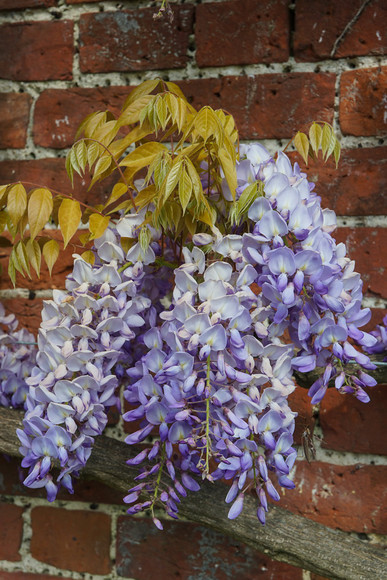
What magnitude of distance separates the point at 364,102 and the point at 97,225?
1.36 feet

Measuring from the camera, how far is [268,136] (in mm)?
853

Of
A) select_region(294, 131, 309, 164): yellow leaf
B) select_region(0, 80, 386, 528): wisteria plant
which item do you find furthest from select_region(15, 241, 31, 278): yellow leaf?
select_region(294, 131, 309, 164): yellow leaf

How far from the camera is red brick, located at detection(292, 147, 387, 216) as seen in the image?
0.82 meters

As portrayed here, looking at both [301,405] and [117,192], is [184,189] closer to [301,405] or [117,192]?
[117,192]

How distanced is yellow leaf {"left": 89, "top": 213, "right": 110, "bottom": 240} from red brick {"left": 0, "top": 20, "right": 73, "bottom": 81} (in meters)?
0.35

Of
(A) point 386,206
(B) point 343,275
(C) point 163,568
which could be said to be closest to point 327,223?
(B) point 343,275

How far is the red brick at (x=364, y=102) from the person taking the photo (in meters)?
0.82

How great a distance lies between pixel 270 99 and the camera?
851 mm

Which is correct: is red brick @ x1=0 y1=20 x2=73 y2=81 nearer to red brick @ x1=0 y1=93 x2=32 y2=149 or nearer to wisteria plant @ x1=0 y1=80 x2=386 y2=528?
red brick @ x1=0 y1=93 x2=32 y2=149

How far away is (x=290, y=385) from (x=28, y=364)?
0.38 meters

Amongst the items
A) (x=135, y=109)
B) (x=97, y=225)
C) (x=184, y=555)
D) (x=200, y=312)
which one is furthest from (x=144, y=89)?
(x=184, y=555)

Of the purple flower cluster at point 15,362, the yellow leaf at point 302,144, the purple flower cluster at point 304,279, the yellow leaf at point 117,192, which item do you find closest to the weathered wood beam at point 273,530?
the purple flower cluster at point 15,362

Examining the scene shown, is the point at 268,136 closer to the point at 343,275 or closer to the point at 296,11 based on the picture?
the point at 296,11

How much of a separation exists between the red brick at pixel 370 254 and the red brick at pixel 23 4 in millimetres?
552
